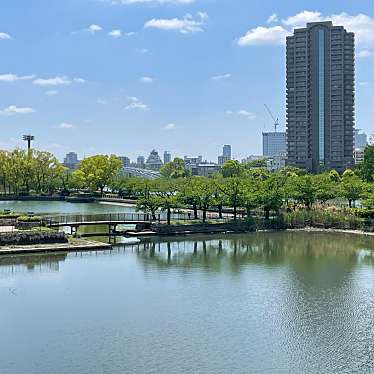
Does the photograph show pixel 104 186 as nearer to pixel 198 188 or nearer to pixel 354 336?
pixel 198 188

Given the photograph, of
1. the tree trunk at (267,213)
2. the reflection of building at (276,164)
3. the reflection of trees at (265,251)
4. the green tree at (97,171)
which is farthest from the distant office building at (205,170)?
the reflection of trees at (265,251)

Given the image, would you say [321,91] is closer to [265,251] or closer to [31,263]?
[265,251]

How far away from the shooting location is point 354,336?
19.8 m

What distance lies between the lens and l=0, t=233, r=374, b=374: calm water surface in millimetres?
17594

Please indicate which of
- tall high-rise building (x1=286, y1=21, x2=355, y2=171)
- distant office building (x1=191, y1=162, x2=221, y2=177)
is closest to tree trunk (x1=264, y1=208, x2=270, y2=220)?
tall high-rise building (x1=286, y1=21, x2=355, y2=171)

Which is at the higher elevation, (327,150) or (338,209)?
(327,150)

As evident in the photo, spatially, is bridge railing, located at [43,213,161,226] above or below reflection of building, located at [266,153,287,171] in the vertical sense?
below

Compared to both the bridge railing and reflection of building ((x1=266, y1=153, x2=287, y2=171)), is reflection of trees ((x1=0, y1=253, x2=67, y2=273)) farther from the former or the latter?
reflection of building ((x1=266, y1=153, x2=287, y2=171))

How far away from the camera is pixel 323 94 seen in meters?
108

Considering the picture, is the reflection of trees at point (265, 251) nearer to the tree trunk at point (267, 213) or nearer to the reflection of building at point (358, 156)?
the tree trunk at point (267, 213)

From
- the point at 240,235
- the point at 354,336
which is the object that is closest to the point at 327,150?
the point at 240,235

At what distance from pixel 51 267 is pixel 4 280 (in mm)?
3676

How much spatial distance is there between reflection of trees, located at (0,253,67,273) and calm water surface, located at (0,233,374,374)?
0.05 m

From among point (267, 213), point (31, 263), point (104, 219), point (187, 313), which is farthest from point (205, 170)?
point (187, 313)
